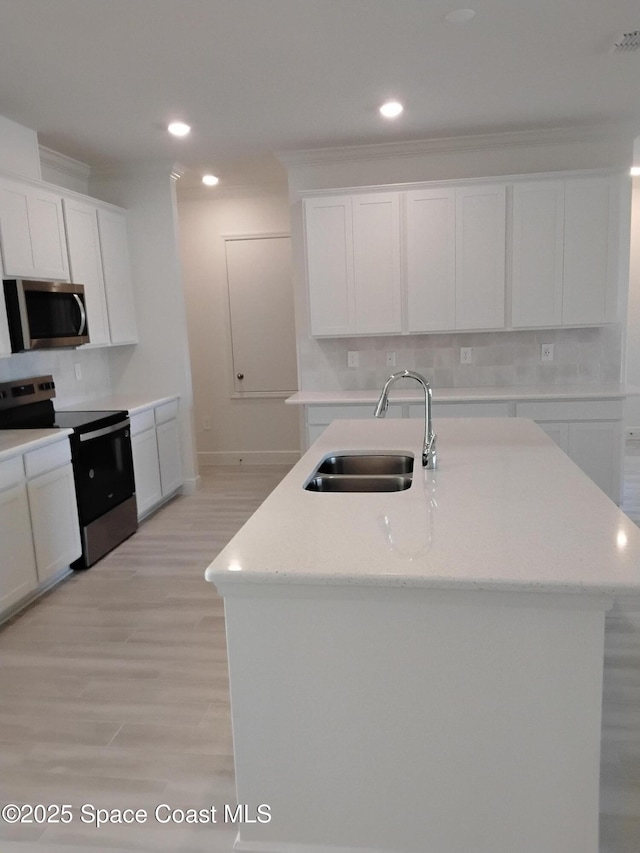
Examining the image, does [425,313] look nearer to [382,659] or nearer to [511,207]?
[511,207]

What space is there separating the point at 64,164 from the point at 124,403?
1.82m

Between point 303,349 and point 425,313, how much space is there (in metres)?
1.03

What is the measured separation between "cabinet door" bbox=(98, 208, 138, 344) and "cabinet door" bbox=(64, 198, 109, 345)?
0.08 metres

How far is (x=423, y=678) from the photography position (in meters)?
1.52

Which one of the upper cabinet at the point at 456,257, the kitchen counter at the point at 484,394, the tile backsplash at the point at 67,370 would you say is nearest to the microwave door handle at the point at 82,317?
the tile backsplash at the point at 67,370

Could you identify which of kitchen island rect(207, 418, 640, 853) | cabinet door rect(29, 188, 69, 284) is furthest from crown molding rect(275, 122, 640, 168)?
kitchen island rect(207, 418, 640, 853)

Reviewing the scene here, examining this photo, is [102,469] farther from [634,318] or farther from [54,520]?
[634,318]

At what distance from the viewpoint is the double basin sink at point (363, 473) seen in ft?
7.79

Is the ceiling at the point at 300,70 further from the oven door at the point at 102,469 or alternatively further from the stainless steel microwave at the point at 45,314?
the oven door at the point at 102,469

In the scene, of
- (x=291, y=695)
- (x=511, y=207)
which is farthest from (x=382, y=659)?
(x=511, y=207)

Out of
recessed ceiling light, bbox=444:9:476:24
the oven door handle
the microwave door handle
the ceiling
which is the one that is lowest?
the oven door handle

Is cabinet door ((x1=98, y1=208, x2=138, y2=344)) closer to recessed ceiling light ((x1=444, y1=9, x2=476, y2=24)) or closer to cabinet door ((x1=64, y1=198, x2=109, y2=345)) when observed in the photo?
cabinet door ((x1=64, y1=198, x2=109, y2=345))

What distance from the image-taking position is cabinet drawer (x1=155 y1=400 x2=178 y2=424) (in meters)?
4.83

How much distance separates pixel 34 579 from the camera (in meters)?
3.25
